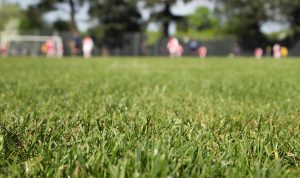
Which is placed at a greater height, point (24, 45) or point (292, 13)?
point (292, 13)

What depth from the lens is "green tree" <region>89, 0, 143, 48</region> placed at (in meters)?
59.7

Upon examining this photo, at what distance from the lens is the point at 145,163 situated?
1686 millimetres

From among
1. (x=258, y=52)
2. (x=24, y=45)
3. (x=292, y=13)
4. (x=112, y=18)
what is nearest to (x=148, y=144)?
(x=24, y=45)

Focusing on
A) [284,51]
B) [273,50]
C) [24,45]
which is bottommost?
[284,51]

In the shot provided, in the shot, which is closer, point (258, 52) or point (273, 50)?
point (258, 52)

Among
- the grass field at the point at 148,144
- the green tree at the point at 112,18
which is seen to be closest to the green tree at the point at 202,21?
the green tree at the point at 112,18

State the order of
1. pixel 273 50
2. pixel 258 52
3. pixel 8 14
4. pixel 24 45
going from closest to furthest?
pixel 24 45
pixel 258 52
pixel 273 50
pixel 8 14

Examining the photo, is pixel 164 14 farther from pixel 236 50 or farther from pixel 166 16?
pixel 236 50

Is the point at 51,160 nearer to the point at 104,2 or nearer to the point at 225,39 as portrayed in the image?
the point at 104,2

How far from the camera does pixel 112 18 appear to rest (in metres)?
61.5

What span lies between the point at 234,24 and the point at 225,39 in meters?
3.45

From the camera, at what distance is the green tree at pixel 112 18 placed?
59.7 meters

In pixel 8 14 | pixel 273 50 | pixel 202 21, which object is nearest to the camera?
pixel 273 50

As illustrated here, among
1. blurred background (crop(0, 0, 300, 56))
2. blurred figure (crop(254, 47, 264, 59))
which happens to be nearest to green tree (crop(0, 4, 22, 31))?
blurred background (crop(0, 0, 300, 56))
